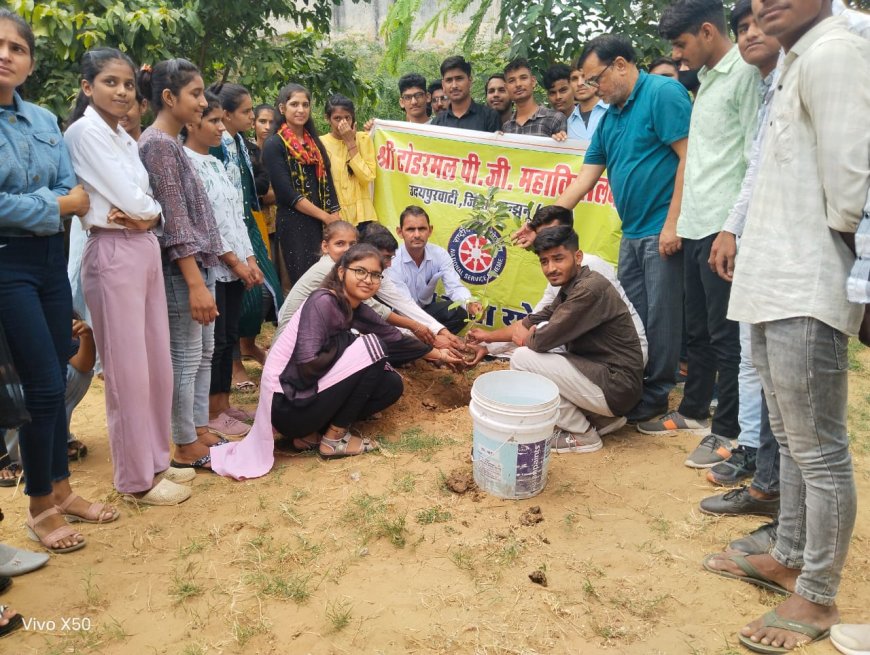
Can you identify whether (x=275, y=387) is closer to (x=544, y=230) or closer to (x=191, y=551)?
(x=191, y=551)

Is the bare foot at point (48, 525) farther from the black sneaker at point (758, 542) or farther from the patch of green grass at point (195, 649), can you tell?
the black sneaker at point (758, 542)

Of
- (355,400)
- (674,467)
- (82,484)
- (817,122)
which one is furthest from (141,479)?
(817,122)

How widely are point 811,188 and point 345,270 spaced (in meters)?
2.23

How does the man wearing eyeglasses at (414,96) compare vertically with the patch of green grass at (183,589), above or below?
above

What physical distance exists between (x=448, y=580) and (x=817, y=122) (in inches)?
75.1

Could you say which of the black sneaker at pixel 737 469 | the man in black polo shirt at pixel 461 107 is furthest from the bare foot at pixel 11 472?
the man in black polo shirt at pixel 461 107

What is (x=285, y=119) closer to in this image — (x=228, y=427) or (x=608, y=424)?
(x=228, y=427)

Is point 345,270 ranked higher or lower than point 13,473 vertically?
higher

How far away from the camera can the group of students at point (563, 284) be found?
192 cm

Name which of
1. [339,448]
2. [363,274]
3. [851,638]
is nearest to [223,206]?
[363,274]

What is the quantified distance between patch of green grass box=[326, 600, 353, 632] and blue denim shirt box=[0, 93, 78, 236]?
5.56 ft

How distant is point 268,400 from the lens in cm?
340

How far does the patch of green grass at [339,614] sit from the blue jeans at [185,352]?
1506 millimetres

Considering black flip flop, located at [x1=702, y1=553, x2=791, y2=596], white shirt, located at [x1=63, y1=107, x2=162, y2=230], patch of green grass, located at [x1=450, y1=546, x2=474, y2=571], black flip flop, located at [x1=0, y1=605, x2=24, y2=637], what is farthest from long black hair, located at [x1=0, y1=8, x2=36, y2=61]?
black flip flop, located at [x1=702, y1=553, x2=791, y2=596]
